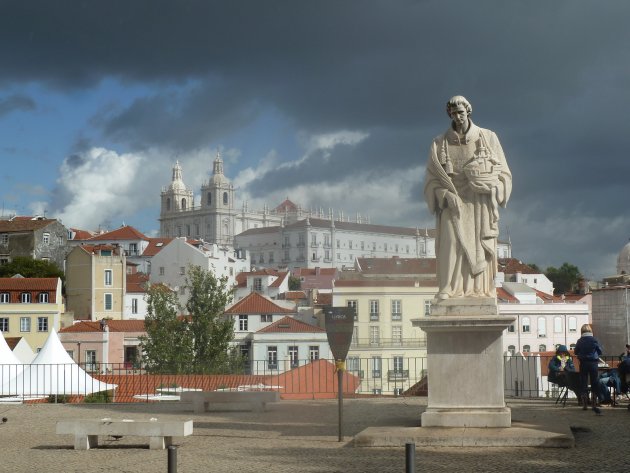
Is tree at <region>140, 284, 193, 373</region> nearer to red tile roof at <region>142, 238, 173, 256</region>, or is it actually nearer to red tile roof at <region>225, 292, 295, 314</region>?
red tile roof at <region>225, 292, 295, 314</region>

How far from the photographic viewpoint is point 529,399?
21.7 m

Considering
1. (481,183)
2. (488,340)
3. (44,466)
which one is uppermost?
(481,183)

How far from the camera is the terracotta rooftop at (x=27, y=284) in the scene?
82.1 meters

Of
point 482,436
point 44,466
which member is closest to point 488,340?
point 482,436

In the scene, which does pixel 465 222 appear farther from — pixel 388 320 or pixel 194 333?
pixel 388 320

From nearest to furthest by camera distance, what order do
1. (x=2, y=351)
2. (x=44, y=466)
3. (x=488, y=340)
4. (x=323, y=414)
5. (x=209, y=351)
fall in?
(x=44, y=466)
(x=488, y=340)
(x=323, y=414)
(x=2, y=351)
(x=209, y=351)

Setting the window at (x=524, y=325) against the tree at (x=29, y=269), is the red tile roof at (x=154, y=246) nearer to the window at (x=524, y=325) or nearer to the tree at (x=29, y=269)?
the tree at (x=29, y=269)

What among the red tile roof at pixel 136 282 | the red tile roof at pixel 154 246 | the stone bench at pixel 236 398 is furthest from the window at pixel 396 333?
the red tile roof at pixel 154 246

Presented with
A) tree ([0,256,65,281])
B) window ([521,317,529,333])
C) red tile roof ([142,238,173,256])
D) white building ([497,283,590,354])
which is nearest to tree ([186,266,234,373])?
Result: white building ([497,283,590,354])

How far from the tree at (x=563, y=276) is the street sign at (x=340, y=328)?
147 meters

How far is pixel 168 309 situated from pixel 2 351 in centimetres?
2857

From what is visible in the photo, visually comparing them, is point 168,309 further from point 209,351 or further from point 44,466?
point 44,466

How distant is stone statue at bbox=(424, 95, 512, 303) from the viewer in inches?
514

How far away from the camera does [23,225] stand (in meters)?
110
